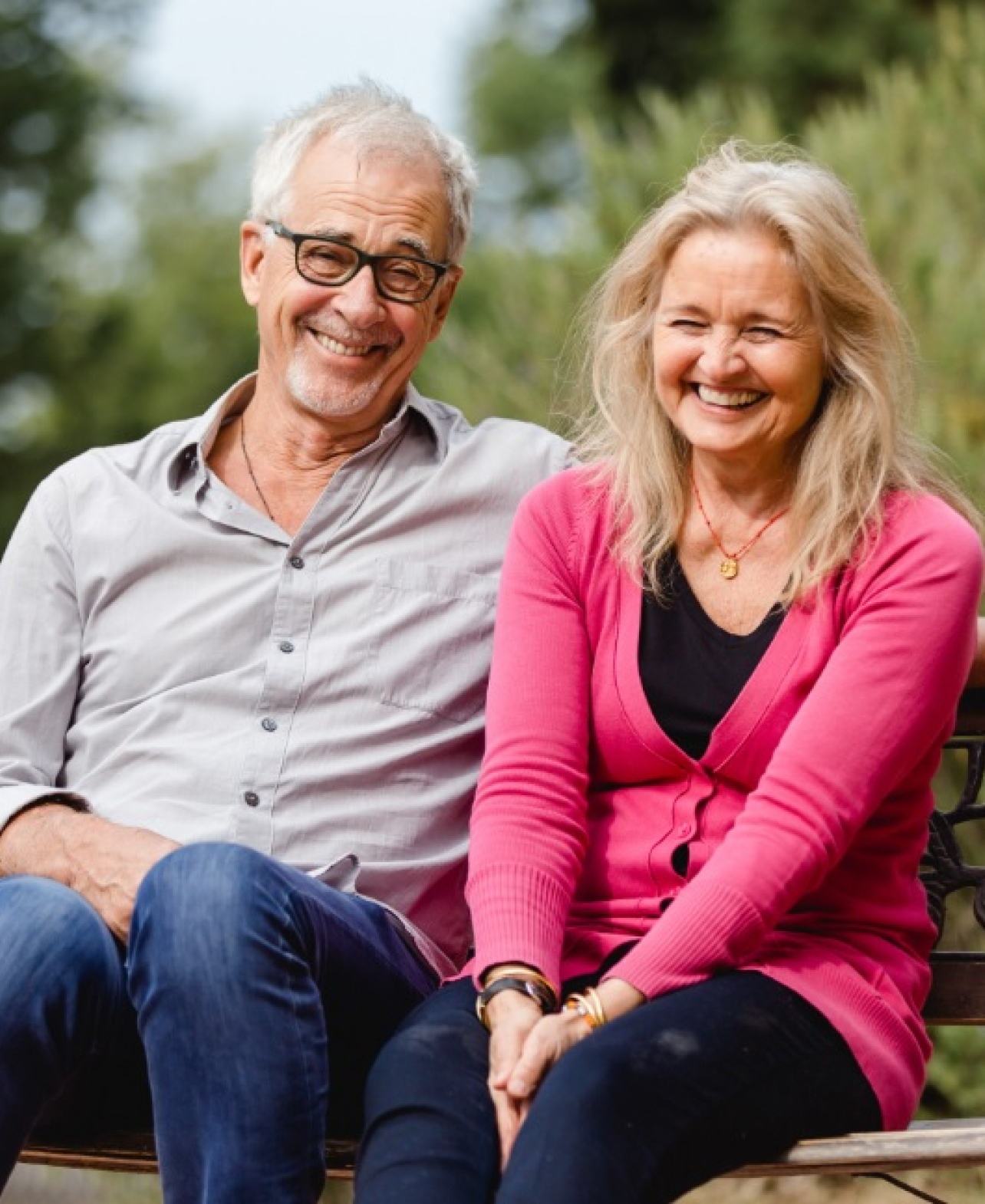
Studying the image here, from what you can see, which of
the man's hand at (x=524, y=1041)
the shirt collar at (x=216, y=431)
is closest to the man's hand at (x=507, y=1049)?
the man's hand at (x=524, y=1041)

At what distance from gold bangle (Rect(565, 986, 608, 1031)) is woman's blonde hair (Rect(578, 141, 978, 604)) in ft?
2.07

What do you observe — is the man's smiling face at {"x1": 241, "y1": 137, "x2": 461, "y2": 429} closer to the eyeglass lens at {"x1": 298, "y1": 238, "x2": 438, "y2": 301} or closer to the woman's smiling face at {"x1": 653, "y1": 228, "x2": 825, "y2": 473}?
the eyeglass lens at {"x1": 298, "y1": 238, "x2": 438, "y2": 301}

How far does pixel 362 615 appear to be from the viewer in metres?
3.15

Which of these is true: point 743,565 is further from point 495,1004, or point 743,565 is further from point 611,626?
point 495,1004

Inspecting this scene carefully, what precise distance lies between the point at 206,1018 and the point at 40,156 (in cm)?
1897

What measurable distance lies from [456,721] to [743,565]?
52 centimetres

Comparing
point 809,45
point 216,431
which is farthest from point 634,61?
point 216,431

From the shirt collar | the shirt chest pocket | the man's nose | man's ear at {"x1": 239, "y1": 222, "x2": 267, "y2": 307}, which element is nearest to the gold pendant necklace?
the shirt chest pocket

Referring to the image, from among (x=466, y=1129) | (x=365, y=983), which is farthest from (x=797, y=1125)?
(x=365, y=983)

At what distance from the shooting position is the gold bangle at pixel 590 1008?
101 inches

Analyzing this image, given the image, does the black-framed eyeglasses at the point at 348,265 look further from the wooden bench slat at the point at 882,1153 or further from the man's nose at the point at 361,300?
the wooden bench slat at the point at 882,1153

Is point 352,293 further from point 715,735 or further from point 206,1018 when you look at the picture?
point 206,1018

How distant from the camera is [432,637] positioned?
3.12 metres

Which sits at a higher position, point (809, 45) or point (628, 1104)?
point (809, 45)
